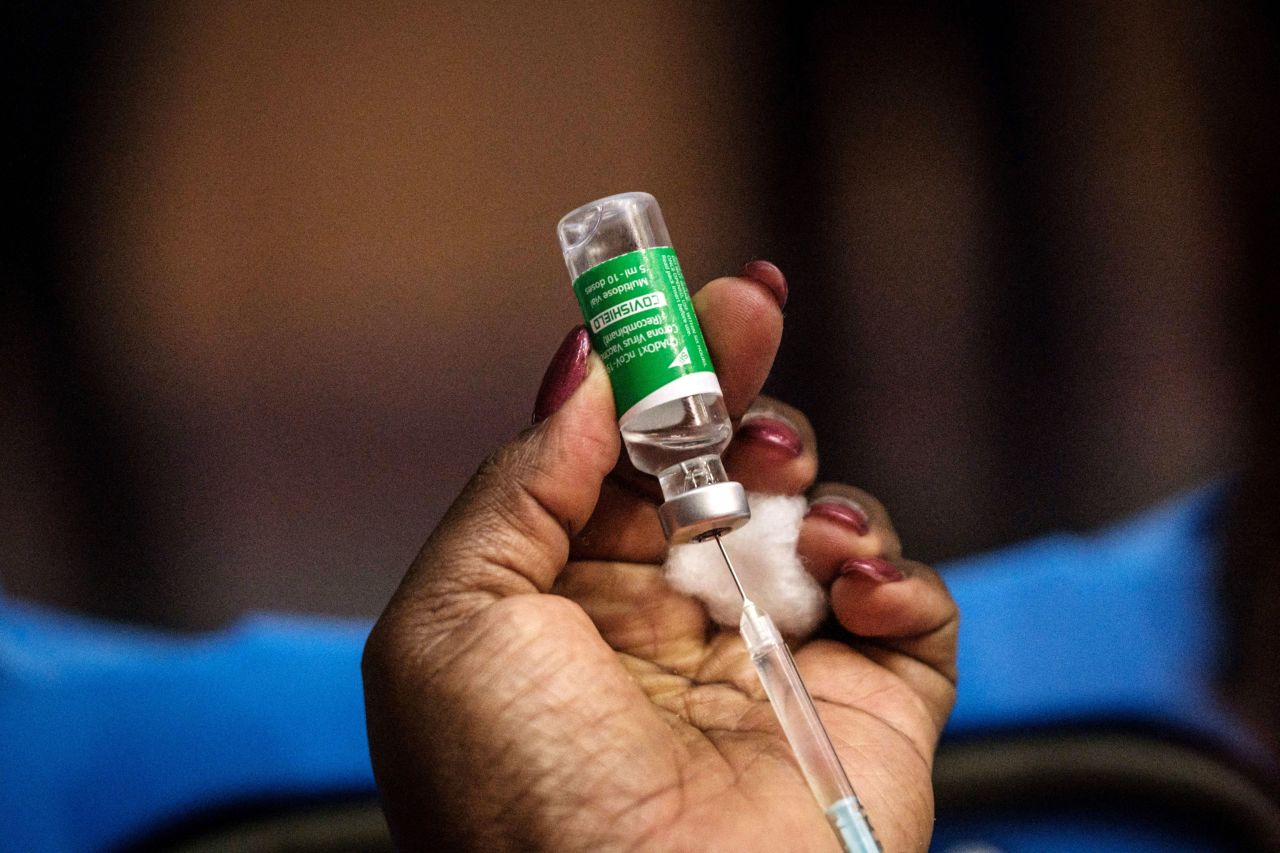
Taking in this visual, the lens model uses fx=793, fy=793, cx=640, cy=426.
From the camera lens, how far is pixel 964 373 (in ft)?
4.16

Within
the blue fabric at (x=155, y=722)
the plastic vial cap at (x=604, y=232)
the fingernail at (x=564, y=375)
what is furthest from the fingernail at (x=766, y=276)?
the blue fabric at (x=155, y=722)

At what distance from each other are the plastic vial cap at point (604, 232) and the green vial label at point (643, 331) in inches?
4.1

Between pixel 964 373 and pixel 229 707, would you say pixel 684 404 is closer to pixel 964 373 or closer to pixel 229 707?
pixel 964 373

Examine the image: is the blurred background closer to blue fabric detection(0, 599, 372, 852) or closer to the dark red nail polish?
blue fabric detection(0, 599, 372, 852)

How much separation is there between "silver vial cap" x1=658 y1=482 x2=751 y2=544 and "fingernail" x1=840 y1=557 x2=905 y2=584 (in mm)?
234

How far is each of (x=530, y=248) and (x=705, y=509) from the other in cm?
57

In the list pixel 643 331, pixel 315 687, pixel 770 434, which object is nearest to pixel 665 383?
pixel 643 331

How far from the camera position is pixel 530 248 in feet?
3.96

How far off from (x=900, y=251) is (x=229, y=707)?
121 cm

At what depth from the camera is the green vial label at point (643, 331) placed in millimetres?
826

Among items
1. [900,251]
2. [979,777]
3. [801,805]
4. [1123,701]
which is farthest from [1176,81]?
[801,805]

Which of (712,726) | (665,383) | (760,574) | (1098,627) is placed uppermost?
(665,383)

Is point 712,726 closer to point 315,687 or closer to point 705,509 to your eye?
point 705,509

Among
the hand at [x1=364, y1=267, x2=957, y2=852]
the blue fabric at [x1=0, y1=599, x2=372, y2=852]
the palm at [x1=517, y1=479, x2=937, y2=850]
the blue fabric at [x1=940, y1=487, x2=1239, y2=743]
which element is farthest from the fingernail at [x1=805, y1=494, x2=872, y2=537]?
the blue fabric at [x1=0, y1=599, x2=372, y2=852]
